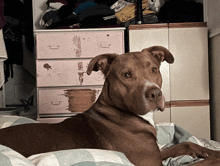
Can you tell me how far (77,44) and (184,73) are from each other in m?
Result: 1.35

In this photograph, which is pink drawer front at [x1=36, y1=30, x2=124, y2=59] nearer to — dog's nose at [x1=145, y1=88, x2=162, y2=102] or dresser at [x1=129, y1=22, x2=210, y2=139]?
dresser at [x1=129, y1=22, x2=210, y2=139]

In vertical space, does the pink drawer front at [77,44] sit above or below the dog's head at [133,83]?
above

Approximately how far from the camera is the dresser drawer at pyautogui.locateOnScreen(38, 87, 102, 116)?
2.62m

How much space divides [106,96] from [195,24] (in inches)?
75.7

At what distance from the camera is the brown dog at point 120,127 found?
928 millimetres

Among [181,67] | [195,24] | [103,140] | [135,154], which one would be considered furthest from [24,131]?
[195,24]

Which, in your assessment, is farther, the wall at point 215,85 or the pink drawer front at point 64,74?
the pink drawer front at point 64,74

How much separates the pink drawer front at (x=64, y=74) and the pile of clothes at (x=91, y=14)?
0.48 metres

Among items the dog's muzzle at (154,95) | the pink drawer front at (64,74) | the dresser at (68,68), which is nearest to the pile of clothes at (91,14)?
the dresser at (68,68)

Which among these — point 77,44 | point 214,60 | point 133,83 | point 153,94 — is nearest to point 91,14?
point 77,44

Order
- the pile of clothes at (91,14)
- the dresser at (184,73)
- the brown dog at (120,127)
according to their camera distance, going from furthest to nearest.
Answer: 1. the pile of clothes at (91,14)
2. the dresser at (184,73)
3. the brown dog at (120,127)

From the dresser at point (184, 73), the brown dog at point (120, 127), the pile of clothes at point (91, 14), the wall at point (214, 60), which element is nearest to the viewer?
the brown dog at point (120, 127)

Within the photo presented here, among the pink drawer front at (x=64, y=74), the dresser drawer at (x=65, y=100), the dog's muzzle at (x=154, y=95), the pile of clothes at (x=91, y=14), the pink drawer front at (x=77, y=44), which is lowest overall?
the dresser drawer at (x=65, y=100)

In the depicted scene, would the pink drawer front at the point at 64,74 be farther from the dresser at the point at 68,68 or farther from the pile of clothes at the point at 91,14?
the pile of clothes at the point at 91,14
